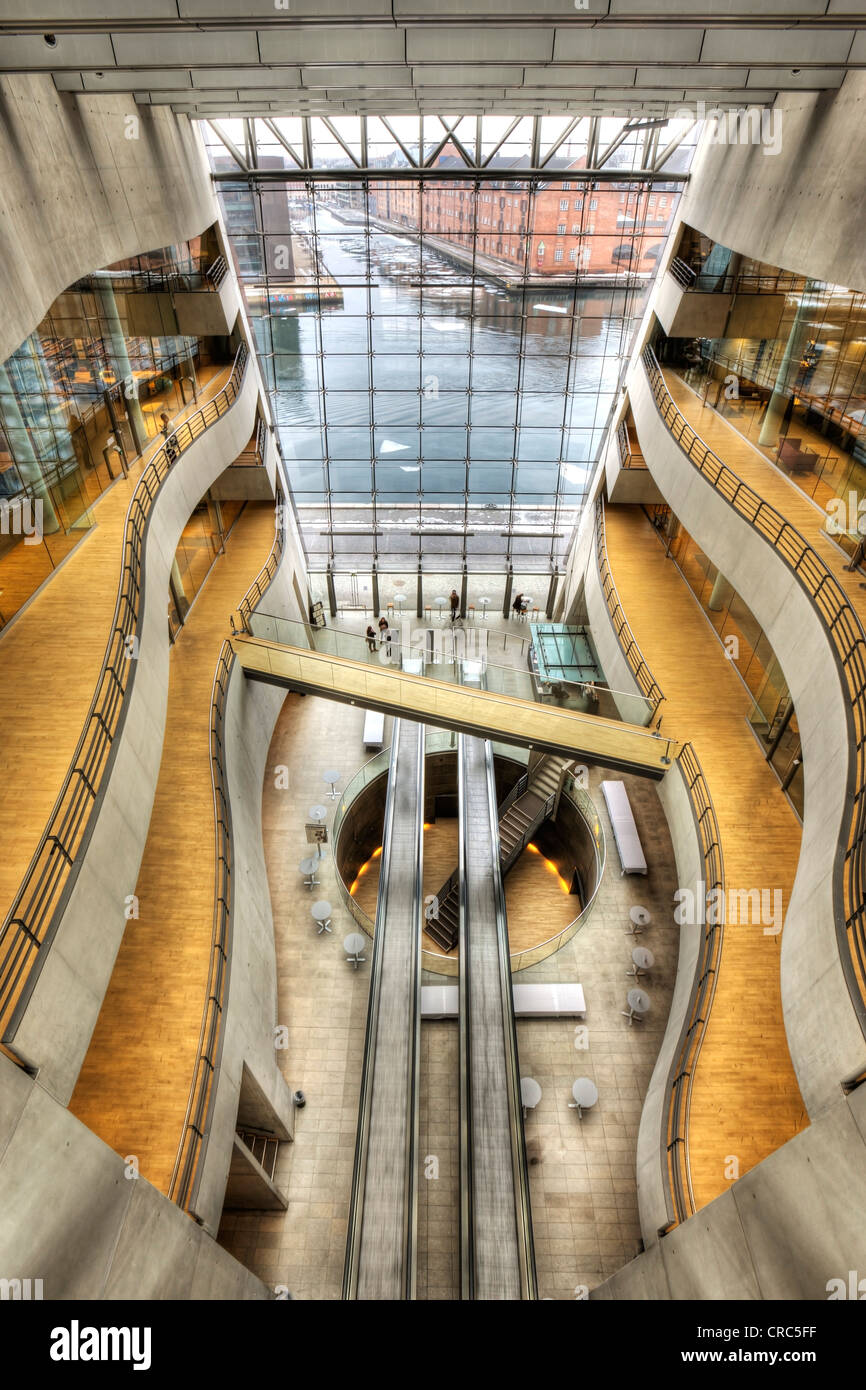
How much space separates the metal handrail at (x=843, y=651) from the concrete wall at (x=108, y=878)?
7.32 metres

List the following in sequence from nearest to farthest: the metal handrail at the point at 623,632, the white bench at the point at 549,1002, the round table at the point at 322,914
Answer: the white bench at the point at 549,1002, the metal handrail at the point at 623,632, the round table at the point at 322,914

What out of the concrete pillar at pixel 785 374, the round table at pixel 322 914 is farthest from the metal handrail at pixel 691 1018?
the round table at pixel 322 914

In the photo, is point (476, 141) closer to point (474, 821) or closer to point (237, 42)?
point (237, 42)

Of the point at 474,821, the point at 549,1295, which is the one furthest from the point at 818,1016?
the point at 474,821

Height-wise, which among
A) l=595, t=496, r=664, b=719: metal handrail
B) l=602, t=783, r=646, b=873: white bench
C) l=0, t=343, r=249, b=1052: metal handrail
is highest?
l=0, t=343, r=249, b=1052: metal handrail

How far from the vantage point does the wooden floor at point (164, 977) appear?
7812 millimetres

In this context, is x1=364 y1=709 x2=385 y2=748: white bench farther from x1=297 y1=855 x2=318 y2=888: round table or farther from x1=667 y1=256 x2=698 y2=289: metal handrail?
x1=667 y1=256 x2=698 y2=289: metal handrail

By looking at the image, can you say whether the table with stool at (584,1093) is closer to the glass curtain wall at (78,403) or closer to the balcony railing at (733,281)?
the glass curtain wall at (78,403)

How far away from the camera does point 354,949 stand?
13680mm

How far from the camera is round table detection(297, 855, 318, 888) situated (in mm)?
15078

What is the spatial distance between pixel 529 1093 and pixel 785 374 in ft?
46.5

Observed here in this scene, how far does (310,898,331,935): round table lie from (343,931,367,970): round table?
616 millimetres

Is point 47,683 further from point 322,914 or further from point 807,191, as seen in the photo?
point 807,191

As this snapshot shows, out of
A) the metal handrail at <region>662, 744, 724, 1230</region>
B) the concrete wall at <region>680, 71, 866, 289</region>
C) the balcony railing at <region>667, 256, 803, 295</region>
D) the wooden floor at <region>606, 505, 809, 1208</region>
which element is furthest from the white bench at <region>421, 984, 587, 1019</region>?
the balcony railing at <region>667, 256, 803, 295</region>
